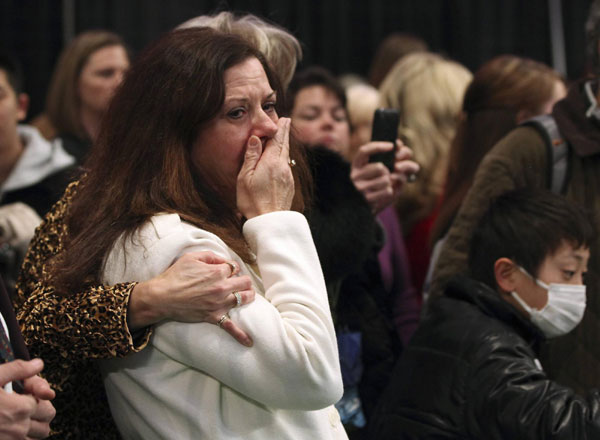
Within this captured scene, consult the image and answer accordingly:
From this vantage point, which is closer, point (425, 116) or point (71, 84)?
point (425, 116)

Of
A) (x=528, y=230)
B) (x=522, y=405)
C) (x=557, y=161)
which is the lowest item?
(x=522, y=405)

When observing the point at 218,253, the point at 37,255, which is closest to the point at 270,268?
the point at 218,253

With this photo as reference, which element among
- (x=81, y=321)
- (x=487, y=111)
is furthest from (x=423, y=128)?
(x=81, y=321)

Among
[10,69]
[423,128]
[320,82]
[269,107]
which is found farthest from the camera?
[423,128]

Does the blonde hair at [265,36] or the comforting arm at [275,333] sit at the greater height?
the blonde hair at [265,36]

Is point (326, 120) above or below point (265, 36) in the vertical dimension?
below

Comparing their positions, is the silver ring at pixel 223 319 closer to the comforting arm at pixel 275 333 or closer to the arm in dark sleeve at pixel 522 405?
the comforting arm at pixel 275 333

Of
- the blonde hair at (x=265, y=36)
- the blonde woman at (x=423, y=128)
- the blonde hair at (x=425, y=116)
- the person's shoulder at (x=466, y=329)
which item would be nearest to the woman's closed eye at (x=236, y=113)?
the blonde hair at (x=265, y=36)

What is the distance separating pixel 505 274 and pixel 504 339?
0.29 m

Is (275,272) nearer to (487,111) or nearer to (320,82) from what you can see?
(487,111)

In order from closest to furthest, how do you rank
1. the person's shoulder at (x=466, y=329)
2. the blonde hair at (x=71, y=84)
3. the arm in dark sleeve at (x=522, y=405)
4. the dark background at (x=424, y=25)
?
the arm in dark sleeve at (x=522, y=405)
the person's shoulder at (x=466, y=329)
the blonde hair at (x=71, y=84)
the dark background at (x=424, y=25)

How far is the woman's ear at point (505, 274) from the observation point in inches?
101

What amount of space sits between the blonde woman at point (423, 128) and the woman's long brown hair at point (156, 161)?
192cm

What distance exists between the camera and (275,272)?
1.79 meters
